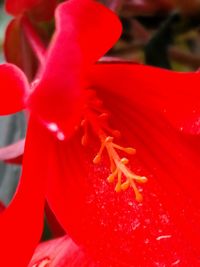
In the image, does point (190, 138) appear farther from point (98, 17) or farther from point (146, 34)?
point (146, 34)

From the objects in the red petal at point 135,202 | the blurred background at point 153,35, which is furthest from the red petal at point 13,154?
the blurred background at point 153,35

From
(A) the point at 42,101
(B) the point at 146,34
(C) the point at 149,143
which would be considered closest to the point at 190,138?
(C) the point at 149,143

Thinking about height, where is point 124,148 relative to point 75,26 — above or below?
below

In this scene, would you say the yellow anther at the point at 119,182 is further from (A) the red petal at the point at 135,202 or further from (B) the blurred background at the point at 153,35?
(B) the blurred background at the point at 153,35

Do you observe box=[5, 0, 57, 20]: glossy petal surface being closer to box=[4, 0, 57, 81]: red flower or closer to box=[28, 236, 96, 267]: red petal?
box=[4, 0, 57, 81]: red flower

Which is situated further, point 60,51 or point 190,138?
point 190,138

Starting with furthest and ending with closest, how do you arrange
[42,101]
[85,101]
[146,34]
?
[146,34], [85,101], [42,101]

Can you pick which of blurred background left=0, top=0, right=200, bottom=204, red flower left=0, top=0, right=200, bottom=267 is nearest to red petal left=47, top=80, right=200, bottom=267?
red flower left=0, top=0, right=200, bottom=267
